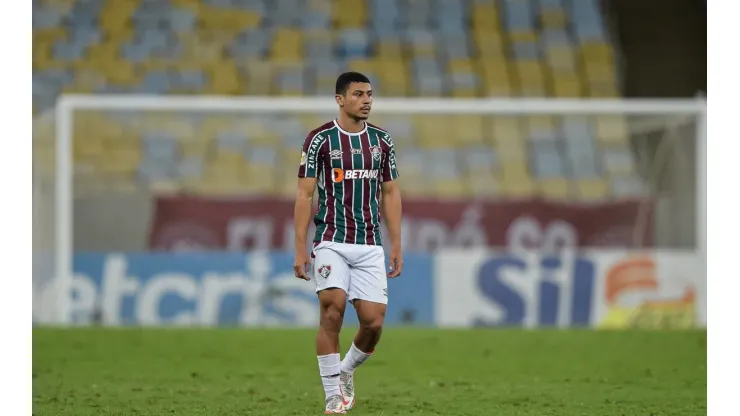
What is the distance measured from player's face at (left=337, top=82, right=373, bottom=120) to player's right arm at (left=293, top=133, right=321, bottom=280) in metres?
0.24

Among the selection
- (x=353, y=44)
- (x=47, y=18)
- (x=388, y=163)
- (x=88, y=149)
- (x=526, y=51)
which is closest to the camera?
(x=388, y=163)

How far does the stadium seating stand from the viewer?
617 inches

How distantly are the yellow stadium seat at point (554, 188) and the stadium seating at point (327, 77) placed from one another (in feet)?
0.07

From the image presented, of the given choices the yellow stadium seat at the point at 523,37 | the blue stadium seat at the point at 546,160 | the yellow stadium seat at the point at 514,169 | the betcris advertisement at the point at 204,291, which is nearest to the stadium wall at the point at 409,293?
the betcris advertisement at the point at 204,291

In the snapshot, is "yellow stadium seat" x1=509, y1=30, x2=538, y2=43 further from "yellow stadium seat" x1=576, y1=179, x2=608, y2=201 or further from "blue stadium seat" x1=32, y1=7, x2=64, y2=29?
"blue stadium seat" x1=32, y1=7, x2=64, y2=29

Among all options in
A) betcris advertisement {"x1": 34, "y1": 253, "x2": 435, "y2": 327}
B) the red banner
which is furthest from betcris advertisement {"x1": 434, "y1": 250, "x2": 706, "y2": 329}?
the red banner

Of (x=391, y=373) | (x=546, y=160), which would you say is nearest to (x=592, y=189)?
(x=546, y=160)

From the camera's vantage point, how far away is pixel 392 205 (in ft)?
23.0

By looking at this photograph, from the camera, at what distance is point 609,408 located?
7.29 metres

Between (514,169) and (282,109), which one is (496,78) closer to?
(514,169)

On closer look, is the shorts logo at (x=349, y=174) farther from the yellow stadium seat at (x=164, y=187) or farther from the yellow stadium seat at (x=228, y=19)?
the yellow stadium seat at (x=228, y=19)

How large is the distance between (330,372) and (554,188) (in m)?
9.55

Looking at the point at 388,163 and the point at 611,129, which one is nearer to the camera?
the point at 388,163

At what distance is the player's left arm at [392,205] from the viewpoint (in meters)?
6.99
